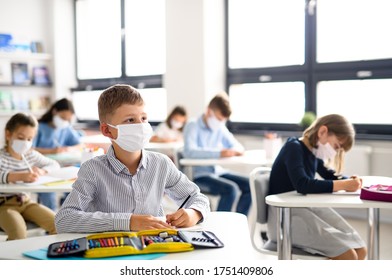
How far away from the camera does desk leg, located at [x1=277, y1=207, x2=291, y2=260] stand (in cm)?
182

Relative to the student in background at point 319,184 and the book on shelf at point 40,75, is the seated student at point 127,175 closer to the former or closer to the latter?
the student in background at point 319,184

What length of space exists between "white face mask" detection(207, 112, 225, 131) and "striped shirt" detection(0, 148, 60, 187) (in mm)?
1178

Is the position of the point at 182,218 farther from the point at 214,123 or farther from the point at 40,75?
the point at 40,75

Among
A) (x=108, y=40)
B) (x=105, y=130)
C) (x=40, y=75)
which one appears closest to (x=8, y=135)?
(x=108, y=40)

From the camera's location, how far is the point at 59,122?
144 inches

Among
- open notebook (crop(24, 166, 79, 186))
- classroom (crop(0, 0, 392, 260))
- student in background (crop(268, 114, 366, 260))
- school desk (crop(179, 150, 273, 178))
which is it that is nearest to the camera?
student in background (crop(268, 114, 366, 260))

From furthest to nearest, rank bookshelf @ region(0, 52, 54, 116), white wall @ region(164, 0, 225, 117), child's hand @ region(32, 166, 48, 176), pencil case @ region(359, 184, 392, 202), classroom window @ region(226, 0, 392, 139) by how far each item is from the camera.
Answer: white wall @ region(164, 0, 225, 117)
classroom window @ region(226, 0, 392, 139)
bookshelf @ region(0, 52, 54, 116)
child's hand @ region(32, 166, 48, 176)
pencil case @ region(359, 184, 392, 202)

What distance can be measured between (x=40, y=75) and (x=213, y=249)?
3041 millimetres

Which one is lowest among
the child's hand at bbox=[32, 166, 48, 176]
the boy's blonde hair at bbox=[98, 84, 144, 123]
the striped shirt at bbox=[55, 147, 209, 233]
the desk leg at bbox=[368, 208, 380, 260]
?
the desk leg at bbox=[368, 208, 380, 260]

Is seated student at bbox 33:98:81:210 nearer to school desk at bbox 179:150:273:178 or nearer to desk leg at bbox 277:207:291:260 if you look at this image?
school desk at bbox 179:150:273:178

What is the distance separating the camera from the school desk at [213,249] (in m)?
1.09

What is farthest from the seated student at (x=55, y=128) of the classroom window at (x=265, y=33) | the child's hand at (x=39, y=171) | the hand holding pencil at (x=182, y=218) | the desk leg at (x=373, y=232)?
the hand holding pencil at (x=182, y=218)

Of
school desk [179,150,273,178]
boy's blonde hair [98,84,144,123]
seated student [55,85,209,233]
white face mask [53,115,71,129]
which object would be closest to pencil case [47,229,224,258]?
seated student [55,85,209,233]

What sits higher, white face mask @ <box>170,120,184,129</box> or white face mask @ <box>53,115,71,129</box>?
white face mask @ <box>53,115,71,129</box>
